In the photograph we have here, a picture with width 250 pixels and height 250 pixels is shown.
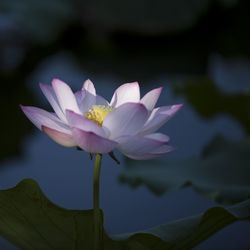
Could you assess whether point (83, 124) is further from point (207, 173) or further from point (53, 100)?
point (207, 173)

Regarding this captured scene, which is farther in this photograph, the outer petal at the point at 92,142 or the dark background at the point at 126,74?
the dark background at the point at 126,74

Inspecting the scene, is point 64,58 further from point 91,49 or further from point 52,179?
point 52,179

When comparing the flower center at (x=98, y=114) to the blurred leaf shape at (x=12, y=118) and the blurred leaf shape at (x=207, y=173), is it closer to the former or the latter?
the blurred leaf shape at (x=207, y=173)

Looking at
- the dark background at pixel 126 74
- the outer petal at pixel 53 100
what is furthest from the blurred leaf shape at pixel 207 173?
the outer petal at pixel 53 100

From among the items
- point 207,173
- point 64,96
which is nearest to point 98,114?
point 64,96

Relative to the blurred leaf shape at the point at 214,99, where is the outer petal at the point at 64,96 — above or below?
above

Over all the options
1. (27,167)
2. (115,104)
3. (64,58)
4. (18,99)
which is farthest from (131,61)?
(115,104)

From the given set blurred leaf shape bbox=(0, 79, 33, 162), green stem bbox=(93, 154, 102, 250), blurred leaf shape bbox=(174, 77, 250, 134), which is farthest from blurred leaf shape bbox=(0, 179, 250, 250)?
blurred leaf shape bbox=(0, 79, 33, 162)
